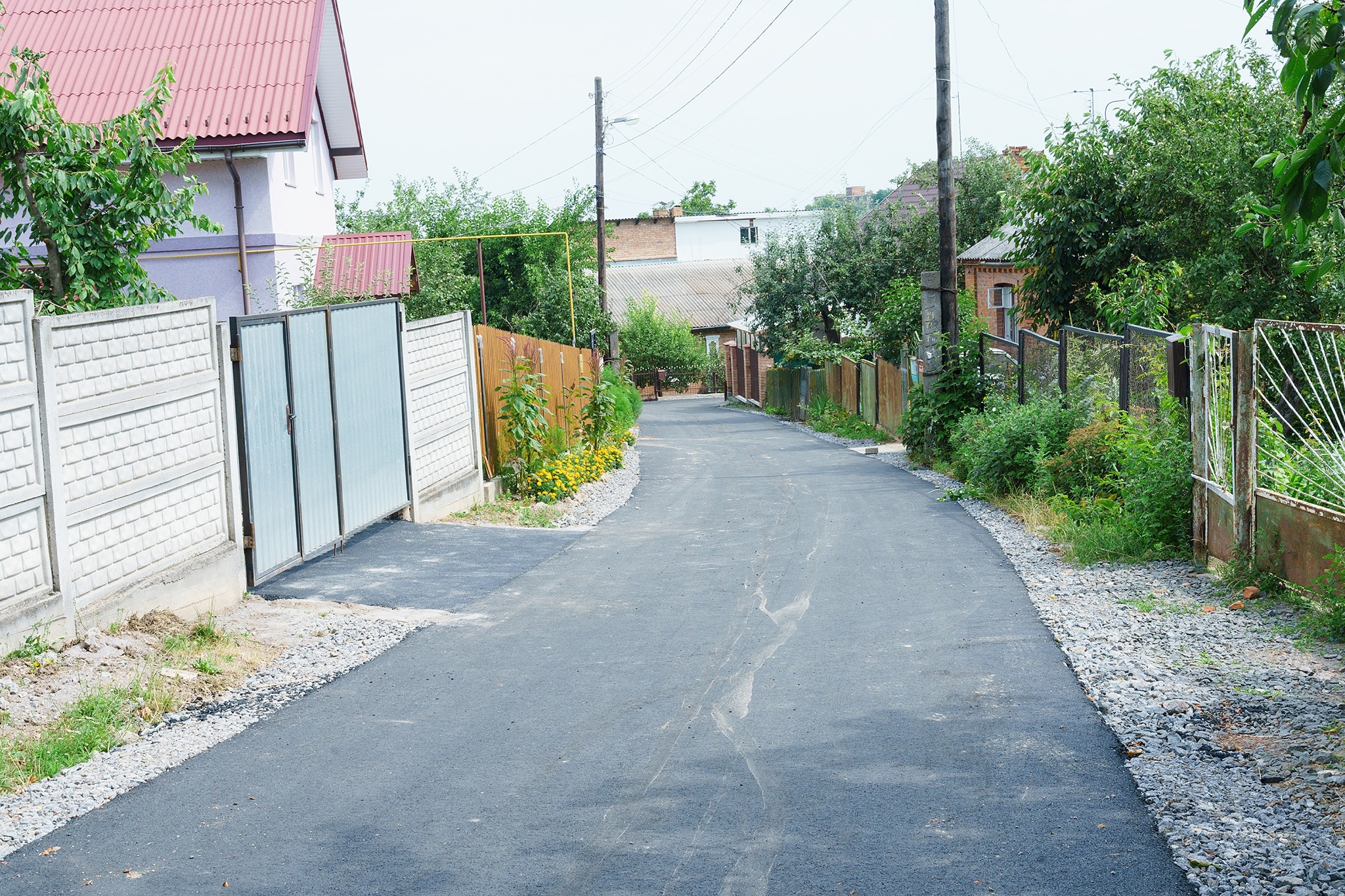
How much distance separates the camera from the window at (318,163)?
19.7 meters

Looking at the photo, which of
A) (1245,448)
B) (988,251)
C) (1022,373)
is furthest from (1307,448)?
(988,251)

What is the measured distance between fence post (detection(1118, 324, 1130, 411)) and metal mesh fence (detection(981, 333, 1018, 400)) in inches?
170

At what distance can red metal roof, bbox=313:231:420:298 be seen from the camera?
58.2 ft

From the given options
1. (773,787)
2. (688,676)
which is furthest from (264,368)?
(773,787)

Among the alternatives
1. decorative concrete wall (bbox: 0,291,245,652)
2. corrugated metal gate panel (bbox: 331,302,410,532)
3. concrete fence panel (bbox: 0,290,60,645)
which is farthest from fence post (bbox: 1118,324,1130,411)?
concrete fence panel (bbox: 0,290,60,645)

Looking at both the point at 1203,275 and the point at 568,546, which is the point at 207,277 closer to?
the point at 568,546

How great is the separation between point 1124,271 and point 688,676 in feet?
49.5

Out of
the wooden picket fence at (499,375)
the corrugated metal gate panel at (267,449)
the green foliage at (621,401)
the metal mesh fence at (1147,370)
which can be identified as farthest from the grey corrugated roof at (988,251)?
the corrugated metal gate panel at (267,449)

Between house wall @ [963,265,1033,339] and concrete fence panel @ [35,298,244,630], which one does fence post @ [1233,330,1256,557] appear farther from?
house wall @ [963,265,1033,339]

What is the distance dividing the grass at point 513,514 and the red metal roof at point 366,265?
4.68 m

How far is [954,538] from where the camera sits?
11625 millimetres

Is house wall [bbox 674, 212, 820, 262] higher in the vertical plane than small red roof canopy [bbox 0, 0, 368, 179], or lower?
higher

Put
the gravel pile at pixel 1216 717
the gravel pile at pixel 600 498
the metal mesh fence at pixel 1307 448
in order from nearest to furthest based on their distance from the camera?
1. the gravel pile at pixel 1216 717
2. the metal mesh fence at pixel 1307 448
3. the gravel pile at pixel 600 498

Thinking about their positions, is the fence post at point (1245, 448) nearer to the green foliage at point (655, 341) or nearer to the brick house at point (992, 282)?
the brick house at point (992, 282)
